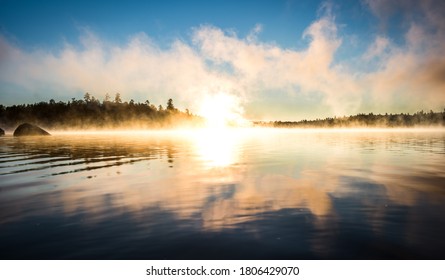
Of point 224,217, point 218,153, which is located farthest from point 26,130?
point 224,217

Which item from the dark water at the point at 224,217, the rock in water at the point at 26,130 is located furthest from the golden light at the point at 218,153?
the rock in water at the point at 26,130

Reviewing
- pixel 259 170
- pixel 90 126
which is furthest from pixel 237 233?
pixel 90 126

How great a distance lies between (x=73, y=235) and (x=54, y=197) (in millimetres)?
4114

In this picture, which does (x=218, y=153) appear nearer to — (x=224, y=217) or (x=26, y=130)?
(x=224, y=217)

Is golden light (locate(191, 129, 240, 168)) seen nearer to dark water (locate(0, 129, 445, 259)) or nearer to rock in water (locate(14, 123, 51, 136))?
dark water (locate(0, 129, 445, 259))

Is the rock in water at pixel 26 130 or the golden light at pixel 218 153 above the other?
the rock in water at pixel 26 130

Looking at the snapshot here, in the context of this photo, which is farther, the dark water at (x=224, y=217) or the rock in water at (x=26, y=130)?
the rock in water at (x=26, y=130)

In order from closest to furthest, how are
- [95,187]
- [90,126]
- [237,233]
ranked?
[237,233], [95,187], [90,126]

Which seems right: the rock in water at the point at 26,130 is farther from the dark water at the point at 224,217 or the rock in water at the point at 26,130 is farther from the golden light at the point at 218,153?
the dark water at the point at 224,217

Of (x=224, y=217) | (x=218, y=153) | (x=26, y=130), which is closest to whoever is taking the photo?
(x=224, y=217)

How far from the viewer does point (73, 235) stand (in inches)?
249
